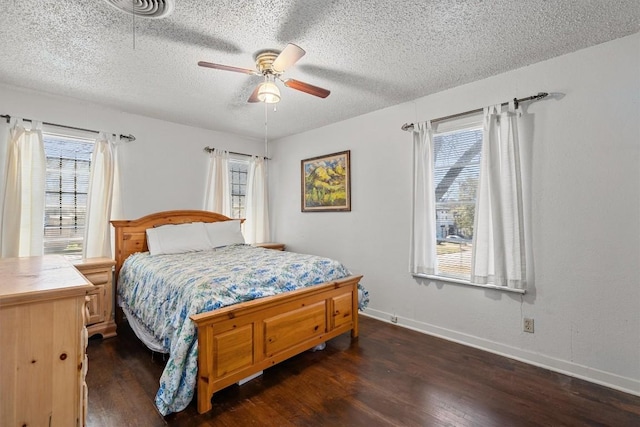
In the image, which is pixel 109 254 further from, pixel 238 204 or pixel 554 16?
pixel 554 16

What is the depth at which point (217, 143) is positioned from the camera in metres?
4.51

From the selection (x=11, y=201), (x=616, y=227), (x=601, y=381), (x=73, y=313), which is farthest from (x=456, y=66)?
(x=11, y=201)

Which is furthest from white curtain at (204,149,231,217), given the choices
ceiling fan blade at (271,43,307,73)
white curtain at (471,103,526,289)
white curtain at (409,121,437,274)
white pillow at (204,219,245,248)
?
white curtain at (471,103,526,289)

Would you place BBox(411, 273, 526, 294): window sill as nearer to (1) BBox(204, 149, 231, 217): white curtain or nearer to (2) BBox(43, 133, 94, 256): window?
(1) BBox(204, 149, 231, 217): white curtain

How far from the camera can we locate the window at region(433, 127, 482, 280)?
2887 mm

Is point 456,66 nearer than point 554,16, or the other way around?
point 554,16

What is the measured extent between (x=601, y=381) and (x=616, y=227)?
1.13 metres

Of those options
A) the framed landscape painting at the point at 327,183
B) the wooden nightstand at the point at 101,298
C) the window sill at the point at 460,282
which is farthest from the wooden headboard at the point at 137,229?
the window sill at the point at 460,282

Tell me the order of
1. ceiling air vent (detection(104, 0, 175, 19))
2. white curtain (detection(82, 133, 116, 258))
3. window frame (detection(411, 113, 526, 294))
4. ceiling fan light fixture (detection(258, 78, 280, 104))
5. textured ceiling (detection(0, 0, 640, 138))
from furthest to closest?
1. white curtain (detection(82, 133, 116, 258))
2. window frame (detection(411, 113, 526, 294))
3. ceiling fan light fixture (detection(258, 78, 280, 104))
4. textured ceiling (detection(0, 0, 640, 138))
5. ceiling air vent (detection(104, 0, 175, 19))

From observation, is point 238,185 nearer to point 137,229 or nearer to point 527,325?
point 137,229

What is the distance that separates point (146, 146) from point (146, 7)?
2.45m

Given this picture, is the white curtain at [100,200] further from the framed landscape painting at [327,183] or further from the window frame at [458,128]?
the window frame at [458,128]

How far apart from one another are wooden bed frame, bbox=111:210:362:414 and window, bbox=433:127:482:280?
3.22 ft

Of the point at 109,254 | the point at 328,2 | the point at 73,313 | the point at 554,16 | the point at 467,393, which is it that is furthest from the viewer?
the point at 109,254
